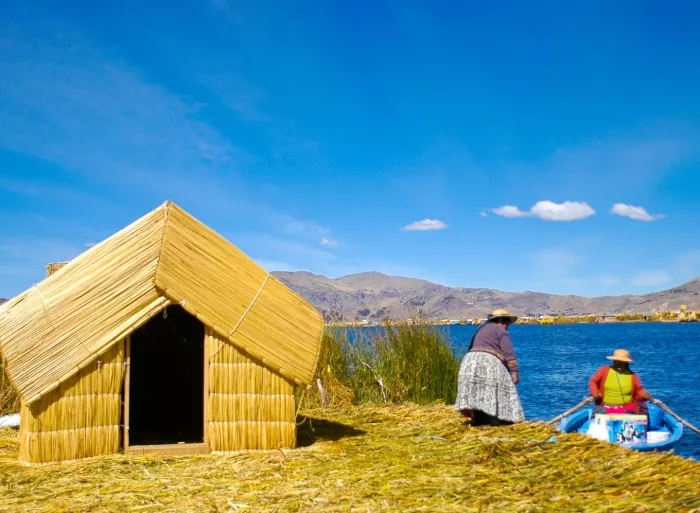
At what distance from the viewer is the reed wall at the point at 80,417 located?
605 centimetres

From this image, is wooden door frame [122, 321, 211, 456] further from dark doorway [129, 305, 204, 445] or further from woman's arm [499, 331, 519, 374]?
woman's arm [499, 331, 519, 374]

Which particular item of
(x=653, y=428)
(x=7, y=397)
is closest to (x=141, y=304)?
(x=7, y=397)

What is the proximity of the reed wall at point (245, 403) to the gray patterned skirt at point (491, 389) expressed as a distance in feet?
6.52

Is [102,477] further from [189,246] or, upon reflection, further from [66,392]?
[189,246]

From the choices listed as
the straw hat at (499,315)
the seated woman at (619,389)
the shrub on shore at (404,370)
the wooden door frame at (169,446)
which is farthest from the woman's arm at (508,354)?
the shrub on shore at (404,370)

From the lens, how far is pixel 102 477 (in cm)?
563

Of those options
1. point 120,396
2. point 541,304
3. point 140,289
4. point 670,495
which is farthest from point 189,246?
point 541,304

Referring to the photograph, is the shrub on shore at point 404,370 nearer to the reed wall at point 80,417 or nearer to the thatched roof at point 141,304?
the thatched roof at point 141,304

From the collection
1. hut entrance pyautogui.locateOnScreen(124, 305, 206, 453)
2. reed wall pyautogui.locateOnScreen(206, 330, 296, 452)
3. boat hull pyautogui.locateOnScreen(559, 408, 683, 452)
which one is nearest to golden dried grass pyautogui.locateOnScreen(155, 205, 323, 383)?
reed wall pyautogui.locateOnScreen(206, 330, 296, 452)

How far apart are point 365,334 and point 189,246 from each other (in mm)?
5314

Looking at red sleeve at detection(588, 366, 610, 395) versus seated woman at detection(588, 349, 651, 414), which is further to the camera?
red sleeve at detection(588, 366, 610, 395)

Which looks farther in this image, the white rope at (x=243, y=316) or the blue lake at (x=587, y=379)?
the blue lake at (x=587, y=379)

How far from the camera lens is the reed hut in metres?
6.15

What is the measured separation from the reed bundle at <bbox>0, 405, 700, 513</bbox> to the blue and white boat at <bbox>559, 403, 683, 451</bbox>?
2.12 meters
